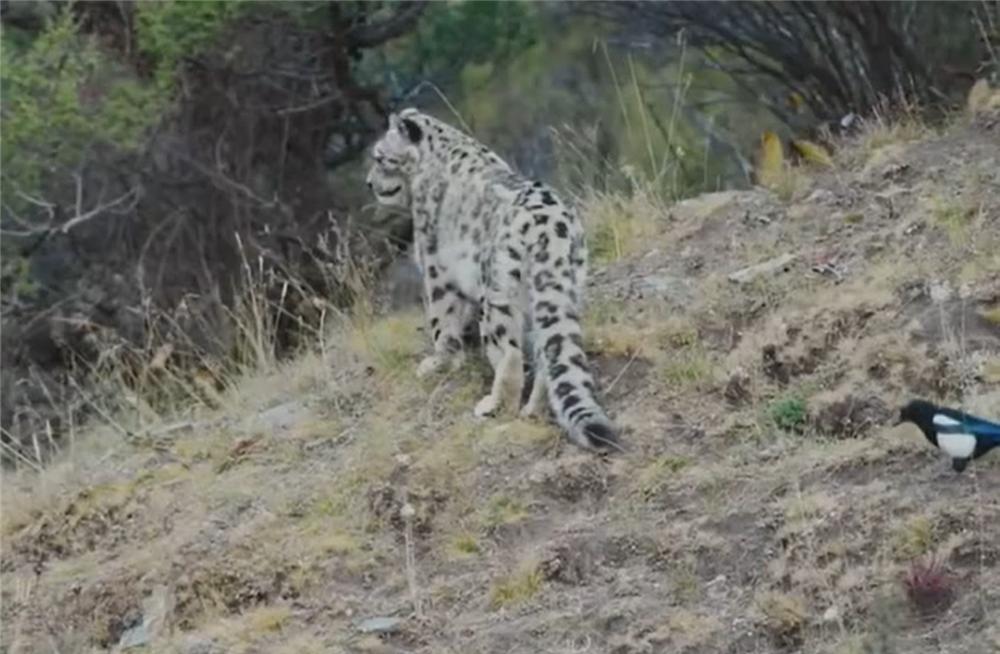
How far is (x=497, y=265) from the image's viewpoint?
9.73 meters

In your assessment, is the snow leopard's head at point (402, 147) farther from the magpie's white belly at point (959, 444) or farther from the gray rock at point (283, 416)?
the magpie's white belly at point (959, 444)

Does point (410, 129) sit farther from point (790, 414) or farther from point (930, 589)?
point (930, 589)

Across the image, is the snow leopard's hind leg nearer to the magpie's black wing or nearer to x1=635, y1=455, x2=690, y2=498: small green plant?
x1=635, y1=455, x2=690, y2=498: small green plant

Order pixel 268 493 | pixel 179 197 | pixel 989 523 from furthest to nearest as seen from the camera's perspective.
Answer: pixel 179 197 < pixel 268 493 < pixel 989 523

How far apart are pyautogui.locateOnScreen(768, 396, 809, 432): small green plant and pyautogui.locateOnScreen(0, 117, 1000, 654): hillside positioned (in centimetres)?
2

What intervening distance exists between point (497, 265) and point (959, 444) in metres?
2.47

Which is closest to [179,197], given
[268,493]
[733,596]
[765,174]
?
[765,174]

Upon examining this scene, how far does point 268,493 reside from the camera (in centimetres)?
969

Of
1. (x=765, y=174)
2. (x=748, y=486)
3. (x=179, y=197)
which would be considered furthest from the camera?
(x=179, y=197)

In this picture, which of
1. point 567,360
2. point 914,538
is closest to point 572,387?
point 567,360

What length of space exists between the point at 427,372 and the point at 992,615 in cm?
375

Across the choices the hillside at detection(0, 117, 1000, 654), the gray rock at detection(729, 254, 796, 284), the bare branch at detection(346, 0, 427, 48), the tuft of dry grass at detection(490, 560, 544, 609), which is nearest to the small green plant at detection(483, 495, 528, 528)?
the hillside at detection(0, 117, 1000, 654)

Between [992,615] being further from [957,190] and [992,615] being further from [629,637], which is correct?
[957,190]

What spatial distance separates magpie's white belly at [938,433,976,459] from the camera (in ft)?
25.7
